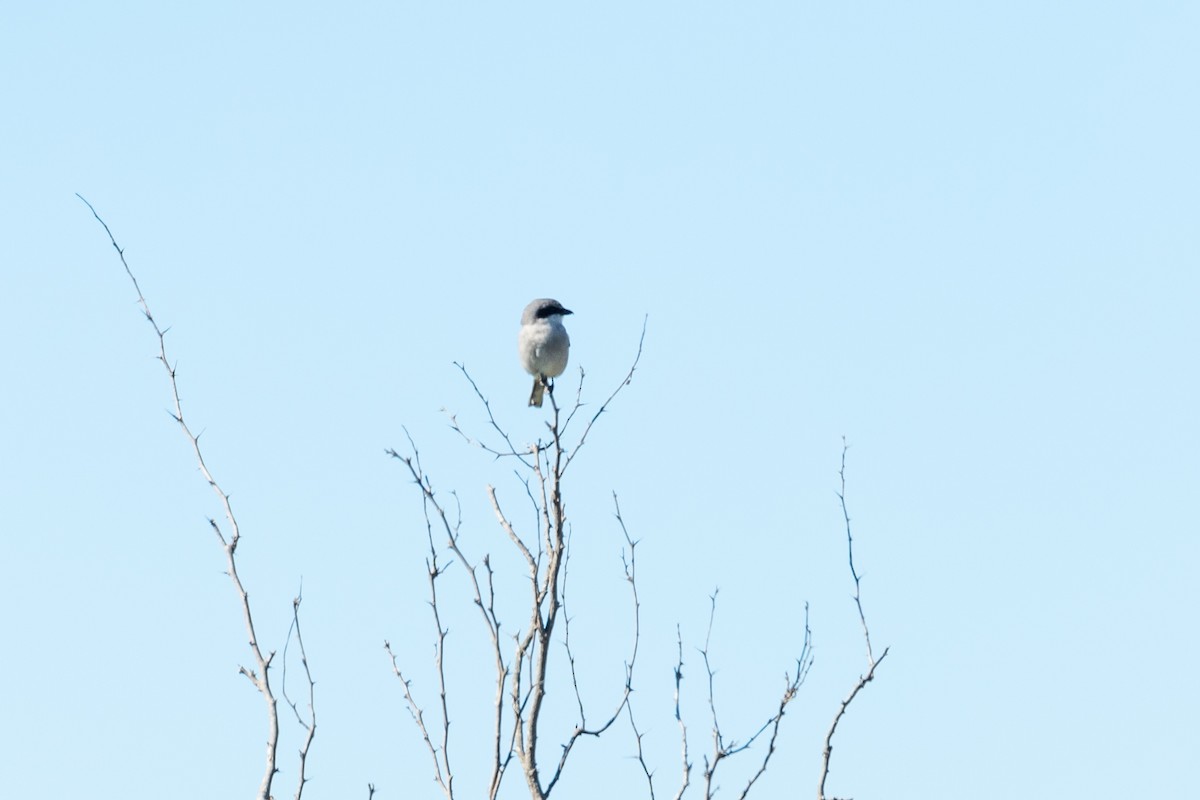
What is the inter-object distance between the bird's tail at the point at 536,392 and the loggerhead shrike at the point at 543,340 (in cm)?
4

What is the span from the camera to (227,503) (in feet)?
14.7

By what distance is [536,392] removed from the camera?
11.6 m

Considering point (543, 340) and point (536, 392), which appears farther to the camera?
point (536, 392)

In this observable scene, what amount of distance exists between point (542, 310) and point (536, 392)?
69 cm

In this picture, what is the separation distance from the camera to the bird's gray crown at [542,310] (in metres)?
11.3

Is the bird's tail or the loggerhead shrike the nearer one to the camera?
the loggerhead shrike

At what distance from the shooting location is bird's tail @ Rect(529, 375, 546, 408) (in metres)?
11.5

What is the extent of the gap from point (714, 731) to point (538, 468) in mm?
1165

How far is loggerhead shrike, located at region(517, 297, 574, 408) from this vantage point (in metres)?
11.1

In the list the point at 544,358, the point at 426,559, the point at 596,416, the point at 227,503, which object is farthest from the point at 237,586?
the point at 544,358

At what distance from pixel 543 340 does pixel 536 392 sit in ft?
2.13

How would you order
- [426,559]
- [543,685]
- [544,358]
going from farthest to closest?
[544,358]
[426,559]
[543,685]

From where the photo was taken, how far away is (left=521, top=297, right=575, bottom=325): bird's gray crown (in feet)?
37.0

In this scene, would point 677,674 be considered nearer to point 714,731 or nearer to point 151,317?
point 714,731
